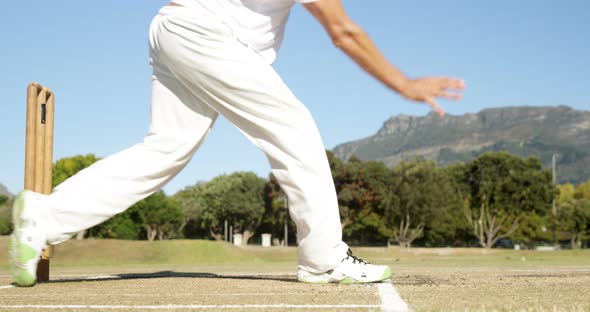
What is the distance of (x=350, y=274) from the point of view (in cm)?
528

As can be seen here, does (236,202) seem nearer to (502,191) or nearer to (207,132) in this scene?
(502,191)

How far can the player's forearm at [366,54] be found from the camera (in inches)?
180

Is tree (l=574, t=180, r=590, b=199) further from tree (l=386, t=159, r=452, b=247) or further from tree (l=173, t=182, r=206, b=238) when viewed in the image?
tree (l=173, t=182, r=206, b=238)

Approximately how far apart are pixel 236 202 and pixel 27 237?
78.8 m

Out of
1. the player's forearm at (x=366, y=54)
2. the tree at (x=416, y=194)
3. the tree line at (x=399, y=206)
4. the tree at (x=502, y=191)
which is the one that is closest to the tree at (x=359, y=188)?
the tree line at (x=399, y=206)

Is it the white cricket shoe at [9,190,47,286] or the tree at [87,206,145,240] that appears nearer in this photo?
the white cricket shoe at [9,190,47,286]

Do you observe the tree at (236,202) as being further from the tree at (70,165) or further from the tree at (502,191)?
the tree at (502,191)

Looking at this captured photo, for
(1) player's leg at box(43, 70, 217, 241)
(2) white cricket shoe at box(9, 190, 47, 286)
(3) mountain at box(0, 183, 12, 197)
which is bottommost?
(2) white cricket shoe at box(9, 190, 47, 286)

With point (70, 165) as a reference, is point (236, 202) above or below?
below

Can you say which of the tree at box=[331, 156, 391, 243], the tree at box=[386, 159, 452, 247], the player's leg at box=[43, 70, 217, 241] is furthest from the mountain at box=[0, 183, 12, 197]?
the player's leg at box=[43, 70, 217, 241]

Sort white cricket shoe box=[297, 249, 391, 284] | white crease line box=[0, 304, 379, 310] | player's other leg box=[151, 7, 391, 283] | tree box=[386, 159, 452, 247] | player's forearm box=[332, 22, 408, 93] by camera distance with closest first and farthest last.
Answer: white crease line box=[0, 304, 379, 310] → player's forearm box=[332, 22, 408, 93] → player's other leg box=[151, 7, 391, 283] → white cricket shoe box=[297, 249, 391, 284] → tree box=[386, 159, 452, 247]

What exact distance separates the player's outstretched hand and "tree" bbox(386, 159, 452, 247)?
65.8 meters

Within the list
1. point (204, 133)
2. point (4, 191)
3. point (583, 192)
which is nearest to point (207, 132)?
point (204, 133)

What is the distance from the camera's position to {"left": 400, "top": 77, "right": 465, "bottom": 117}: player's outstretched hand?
14.5 feet
